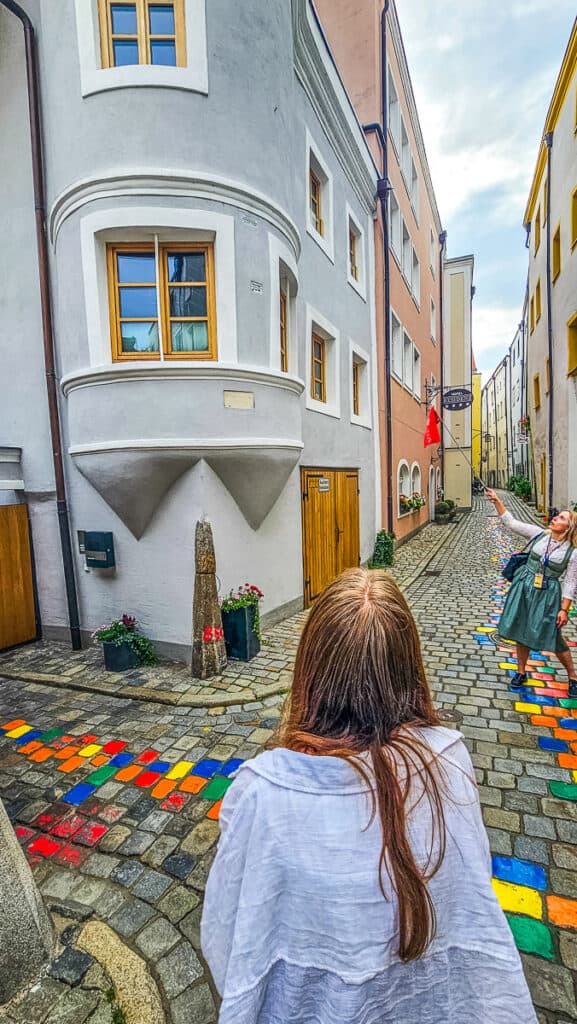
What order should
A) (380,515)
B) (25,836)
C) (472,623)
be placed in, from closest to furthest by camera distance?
(25,836) → (472,623) → (380,515)

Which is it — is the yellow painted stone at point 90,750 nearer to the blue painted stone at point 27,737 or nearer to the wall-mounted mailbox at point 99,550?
the blue painted stone at point 27,737

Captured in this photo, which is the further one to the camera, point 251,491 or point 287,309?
point 287,309

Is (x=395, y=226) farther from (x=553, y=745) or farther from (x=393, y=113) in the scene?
(x=553, y=745)

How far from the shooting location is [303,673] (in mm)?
1155

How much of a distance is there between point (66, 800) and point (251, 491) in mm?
3641

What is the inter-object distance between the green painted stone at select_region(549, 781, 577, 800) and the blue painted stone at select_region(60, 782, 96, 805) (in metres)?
3.16

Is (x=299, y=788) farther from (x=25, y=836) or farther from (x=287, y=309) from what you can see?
(x=287, y=309)

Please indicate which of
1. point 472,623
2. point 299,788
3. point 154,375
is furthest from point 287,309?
point 299,788

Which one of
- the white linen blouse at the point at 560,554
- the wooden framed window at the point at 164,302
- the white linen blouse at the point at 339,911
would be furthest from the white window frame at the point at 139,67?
the white linen blouse at the point at 339,911

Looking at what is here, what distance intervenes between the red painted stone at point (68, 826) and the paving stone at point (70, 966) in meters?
0.85

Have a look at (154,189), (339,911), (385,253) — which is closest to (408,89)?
(385,253)

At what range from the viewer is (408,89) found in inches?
591

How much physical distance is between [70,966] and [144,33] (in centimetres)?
762

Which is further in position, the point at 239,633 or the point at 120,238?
the point at 239,633
